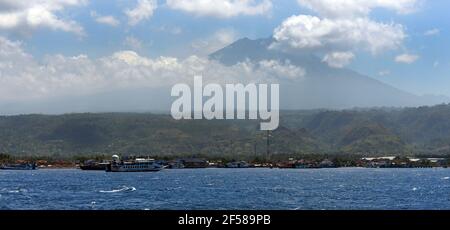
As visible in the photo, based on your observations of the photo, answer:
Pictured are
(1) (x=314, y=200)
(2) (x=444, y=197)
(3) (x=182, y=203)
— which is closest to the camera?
(3) (x=182, y=203)
